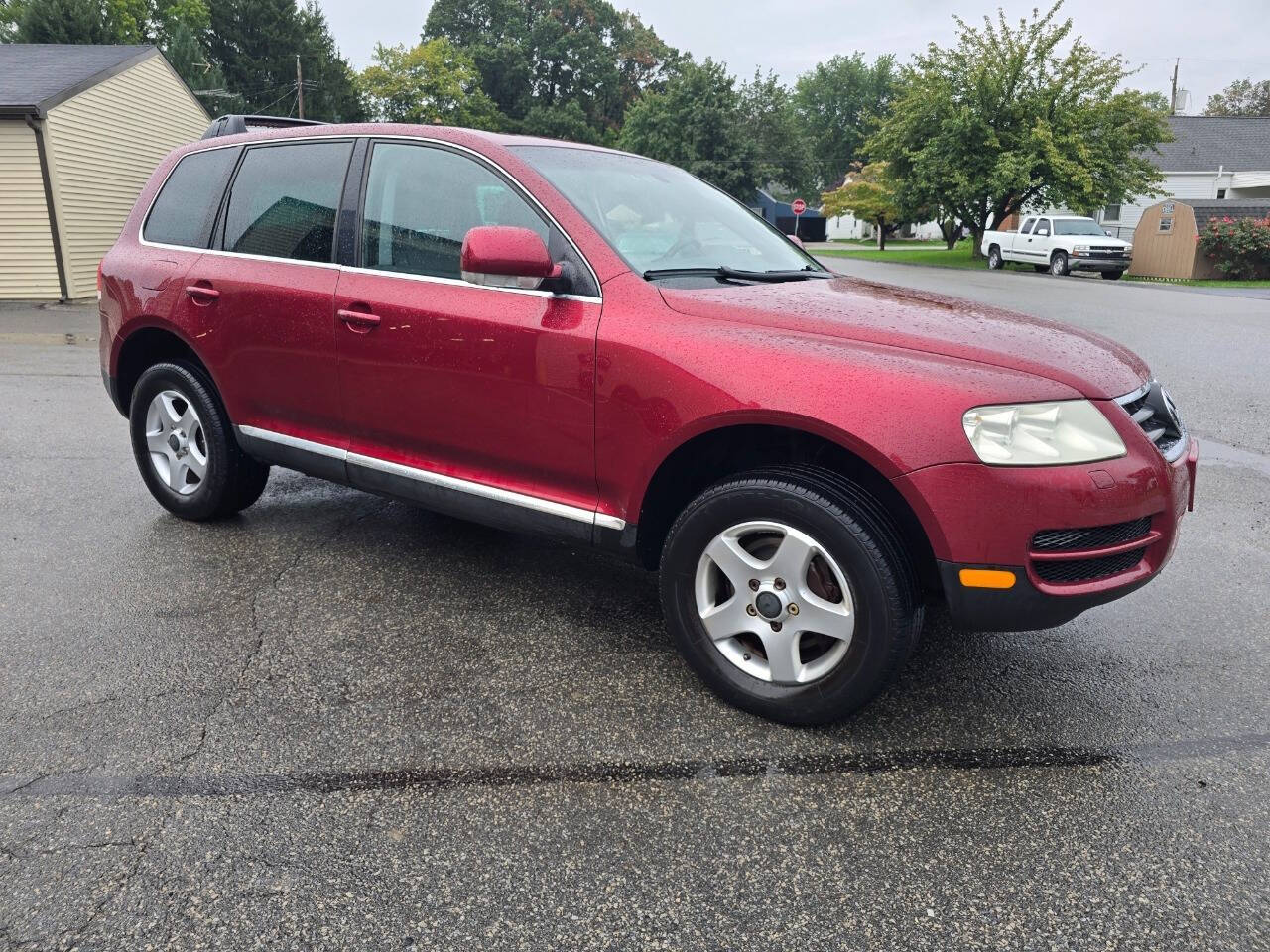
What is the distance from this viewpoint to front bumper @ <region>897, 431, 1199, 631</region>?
2.50m

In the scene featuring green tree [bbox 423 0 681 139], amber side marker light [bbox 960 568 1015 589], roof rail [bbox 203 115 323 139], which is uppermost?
green tree [bbox 423 0 681 139]

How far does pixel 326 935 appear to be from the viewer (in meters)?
2.03

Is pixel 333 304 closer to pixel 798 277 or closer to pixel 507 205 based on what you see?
pixel 507 205

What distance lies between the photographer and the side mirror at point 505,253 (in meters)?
3.00

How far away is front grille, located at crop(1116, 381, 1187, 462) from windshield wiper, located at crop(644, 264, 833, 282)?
4.13 ft

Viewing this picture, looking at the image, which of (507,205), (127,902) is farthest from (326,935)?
(507,205)

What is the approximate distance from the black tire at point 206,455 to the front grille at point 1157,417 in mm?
3652

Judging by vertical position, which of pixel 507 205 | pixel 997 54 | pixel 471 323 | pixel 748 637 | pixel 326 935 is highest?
pixel 997 54

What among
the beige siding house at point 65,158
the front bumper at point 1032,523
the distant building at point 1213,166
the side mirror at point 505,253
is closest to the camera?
the front bumper at point 1032,523

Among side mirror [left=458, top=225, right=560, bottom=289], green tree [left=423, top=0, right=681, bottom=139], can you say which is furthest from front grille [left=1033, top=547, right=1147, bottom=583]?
green tree [left=423, top=0, right=681, bottom=139]

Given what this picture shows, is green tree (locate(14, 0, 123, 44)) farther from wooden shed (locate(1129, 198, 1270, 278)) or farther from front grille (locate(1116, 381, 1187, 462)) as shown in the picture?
front grille (locate(1116, 381, 1187, 462))

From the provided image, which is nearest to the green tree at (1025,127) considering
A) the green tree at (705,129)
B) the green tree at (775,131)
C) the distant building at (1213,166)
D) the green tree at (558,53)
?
the distant building at (1213,166)

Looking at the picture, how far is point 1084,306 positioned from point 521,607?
15406 millimetres

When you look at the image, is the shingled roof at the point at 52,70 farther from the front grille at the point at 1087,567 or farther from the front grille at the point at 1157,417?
the front grille at the point at 1087,567
